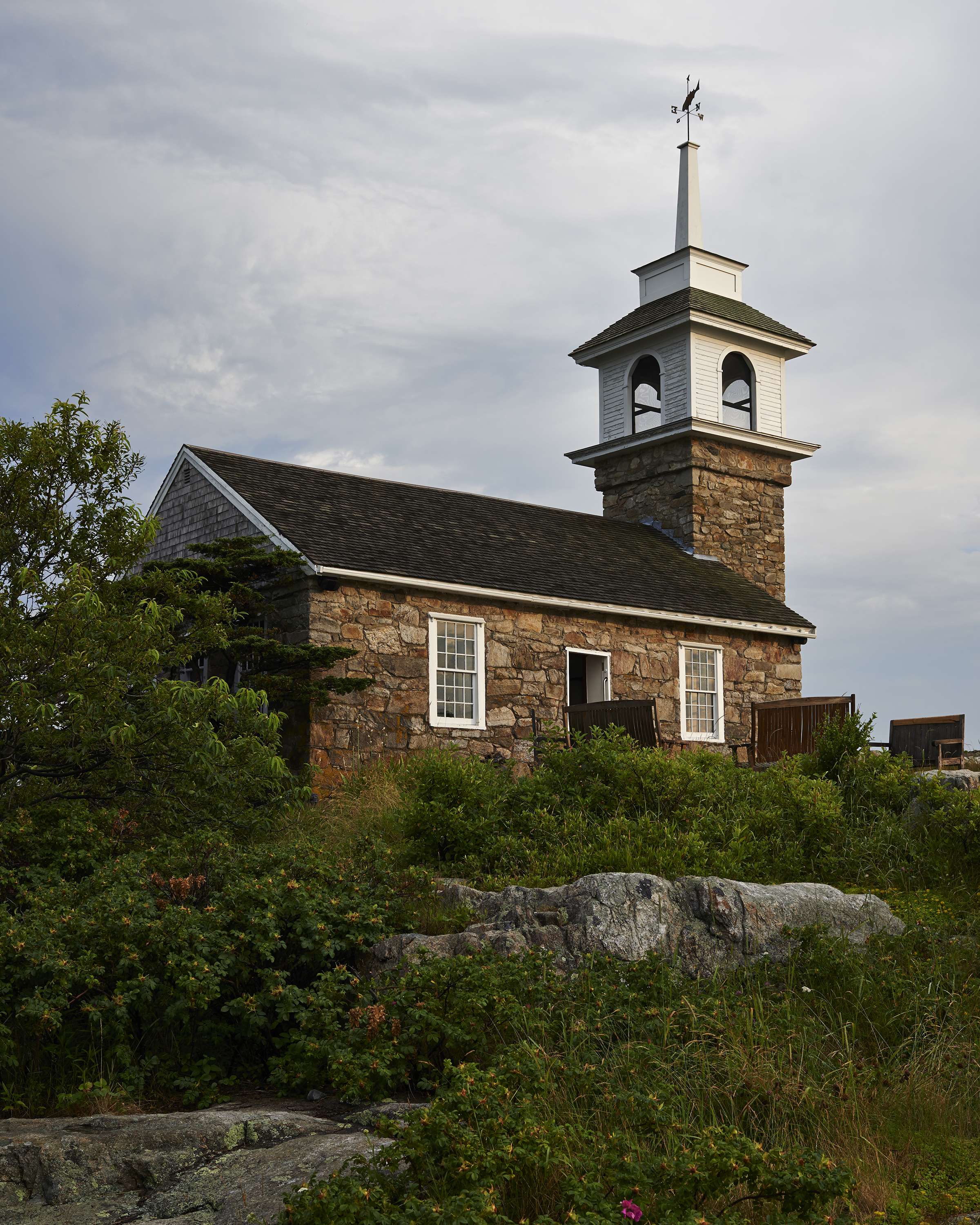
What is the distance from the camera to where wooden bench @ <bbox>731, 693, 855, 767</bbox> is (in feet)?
39.0

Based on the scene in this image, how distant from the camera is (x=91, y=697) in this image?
7707mm

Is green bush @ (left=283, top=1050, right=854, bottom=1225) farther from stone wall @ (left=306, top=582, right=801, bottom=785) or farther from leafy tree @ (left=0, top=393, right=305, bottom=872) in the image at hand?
stone wall @ (left=306, top=582, right=801, bottom=785)

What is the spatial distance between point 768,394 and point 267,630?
1309 centimetres

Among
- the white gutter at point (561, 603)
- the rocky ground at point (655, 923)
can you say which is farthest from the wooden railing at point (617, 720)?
the rocky ground at point (655, 923)

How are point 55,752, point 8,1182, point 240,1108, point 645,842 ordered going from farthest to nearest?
1. point 55,752
2. point 645,842
3. point 240,1108
4. point 8,1182

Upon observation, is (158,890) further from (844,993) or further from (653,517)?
(653,517)

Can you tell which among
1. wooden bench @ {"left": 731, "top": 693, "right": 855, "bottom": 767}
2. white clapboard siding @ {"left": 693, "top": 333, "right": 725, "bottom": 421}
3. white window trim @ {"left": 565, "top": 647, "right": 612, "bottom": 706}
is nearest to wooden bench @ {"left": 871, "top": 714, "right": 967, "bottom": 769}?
wooden bench @ {"left": 731, "top": 693, "right": 855, "bottom": 767}

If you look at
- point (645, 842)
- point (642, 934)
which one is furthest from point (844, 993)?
point (645, 842)

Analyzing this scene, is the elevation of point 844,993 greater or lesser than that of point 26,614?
lesser

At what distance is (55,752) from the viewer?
326 inches

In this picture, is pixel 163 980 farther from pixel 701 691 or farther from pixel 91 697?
pixel 701 691

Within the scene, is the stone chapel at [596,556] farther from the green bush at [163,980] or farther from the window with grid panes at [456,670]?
the green bush at [163,980]

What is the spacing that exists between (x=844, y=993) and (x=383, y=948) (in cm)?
253

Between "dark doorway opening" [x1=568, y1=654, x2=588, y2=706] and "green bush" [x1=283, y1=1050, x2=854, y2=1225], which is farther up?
"dark doorway opening" [x1=568, y1=654, x2=588, y2=706]
